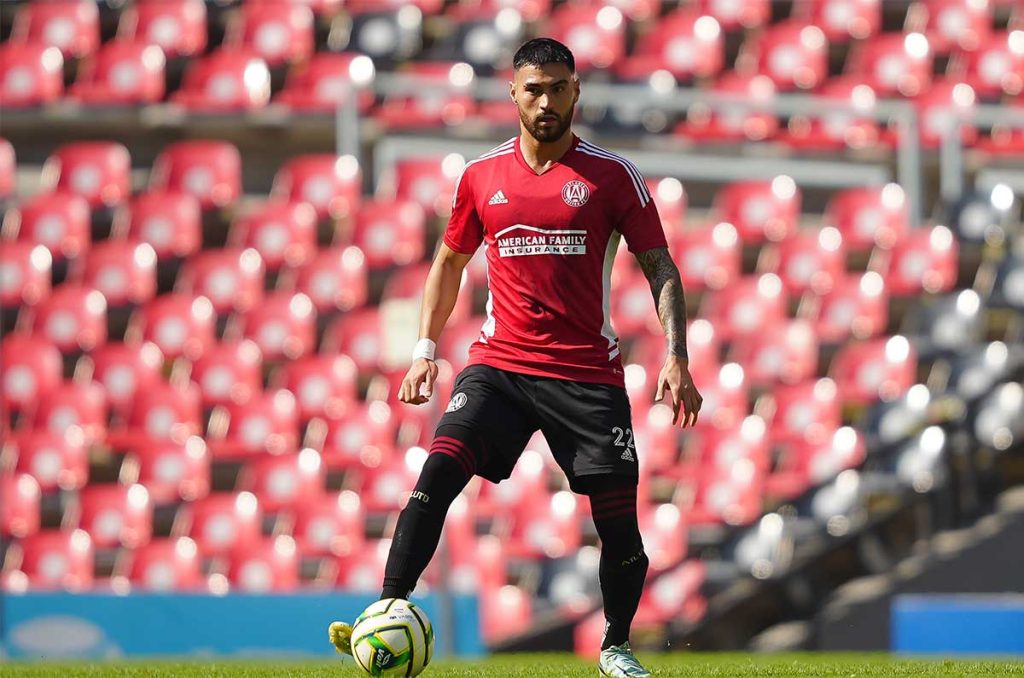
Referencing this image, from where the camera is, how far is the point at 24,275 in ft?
45.9

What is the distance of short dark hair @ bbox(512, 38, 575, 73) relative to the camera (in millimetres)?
4773

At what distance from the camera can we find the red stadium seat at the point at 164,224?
1429 cm

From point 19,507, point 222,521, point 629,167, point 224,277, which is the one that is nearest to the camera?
point 629,167

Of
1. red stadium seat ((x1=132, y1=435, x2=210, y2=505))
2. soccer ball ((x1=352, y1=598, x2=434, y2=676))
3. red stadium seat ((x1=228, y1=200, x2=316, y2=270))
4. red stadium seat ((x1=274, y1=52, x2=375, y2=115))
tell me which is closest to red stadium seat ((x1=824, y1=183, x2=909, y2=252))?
red stadium seat ((x1=274, y1=52, x2=375, y2=115))

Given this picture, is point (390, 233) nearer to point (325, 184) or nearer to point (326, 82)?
point (325, 184)

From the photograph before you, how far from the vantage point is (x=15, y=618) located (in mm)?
10305

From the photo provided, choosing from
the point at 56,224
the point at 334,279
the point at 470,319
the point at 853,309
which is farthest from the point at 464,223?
the point at 56,224

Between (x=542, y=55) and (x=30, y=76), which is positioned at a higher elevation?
(x=30, y=76)

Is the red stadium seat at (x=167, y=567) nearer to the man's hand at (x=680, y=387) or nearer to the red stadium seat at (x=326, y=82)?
the red stadium seat at (x=326, y=82)

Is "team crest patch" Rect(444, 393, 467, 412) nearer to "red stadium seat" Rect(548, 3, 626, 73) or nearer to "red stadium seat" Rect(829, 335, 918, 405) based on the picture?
"red stadium seat" Rect(829, 335, 918, 405)

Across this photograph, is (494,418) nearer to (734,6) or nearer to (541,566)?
(541,566)

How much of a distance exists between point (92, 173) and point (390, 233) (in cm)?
276

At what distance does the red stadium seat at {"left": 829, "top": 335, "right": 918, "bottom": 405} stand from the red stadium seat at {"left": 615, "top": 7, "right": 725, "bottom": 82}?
3931 millimetres

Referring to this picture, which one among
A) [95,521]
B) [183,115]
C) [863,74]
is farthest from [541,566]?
[863,74]
